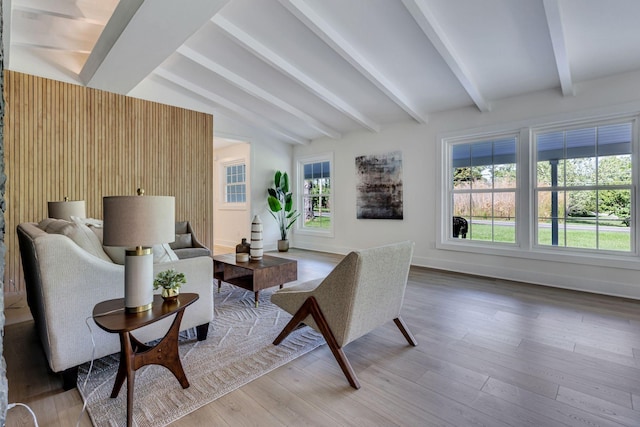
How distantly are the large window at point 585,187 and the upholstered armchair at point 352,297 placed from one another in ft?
10.1

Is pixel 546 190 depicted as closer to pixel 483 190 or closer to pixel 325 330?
pixel 483 190

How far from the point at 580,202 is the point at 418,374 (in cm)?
346

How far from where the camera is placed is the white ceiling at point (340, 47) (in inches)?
113

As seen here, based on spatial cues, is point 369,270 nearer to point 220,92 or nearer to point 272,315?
point 272,315

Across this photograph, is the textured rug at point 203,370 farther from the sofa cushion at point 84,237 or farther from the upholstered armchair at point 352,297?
the sofa cushion at point 84,237

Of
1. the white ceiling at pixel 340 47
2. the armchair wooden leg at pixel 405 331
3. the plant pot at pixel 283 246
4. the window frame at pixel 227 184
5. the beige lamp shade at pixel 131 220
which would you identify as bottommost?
the armchair wooden leg at pixel 405 331

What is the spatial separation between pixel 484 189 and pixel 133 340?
4.63 metres

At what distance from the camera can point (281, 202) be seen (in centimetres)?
705

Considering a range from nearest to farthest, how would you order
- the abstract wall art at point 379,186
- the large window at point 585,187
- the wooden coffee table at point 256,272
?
the wooden coffee table at point 256,272
the large window at point 585,187
the abstract wall art at point 379,186

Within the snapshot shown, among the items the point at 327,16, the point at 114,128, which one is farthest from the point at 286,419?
the point at 114,128

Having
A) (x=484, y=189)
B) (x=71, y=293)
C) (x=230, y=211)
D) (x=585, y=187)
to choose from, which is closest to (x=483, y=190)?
(x=484, y=189)

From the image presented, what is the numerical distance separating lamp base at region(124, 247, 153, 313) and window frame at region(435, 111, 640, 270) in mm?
4361

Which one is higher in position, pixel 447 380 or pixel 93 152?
pixel 93 152

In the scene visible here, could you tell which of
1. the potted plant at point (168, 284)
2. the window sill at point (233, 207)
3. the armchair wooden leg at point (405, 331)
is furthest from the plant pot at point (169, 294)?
the window sill at point (233, 207)
